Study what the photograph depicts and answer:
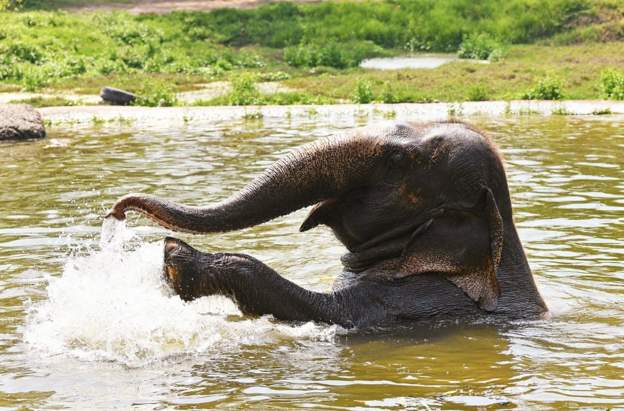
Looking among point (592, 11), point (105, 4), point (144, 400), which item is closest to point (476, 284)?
point (144, 400)

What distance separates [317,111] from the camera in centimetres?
2092

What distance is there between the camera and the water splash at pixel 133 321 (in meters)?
6.29

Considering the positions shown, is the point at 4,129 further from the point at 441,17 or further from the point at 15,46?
the point at 441,17

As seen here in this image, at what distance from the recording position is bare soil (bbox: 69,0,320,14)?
38531 millimetres

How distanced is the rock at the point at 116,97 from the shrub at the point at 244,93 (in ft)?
6.46

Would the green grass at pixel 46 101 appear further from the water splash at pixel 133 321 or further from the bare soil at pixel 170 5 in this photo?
the water splash at pixel 133 321

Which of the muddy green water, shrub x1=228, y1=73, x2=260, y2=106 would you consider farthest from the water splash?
shrub x1=228, y1=73, x2=260, y2=106

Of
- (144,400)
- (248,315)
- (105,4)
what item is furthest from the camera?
(105,4)

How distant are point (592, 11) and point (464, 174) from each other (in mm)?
29198

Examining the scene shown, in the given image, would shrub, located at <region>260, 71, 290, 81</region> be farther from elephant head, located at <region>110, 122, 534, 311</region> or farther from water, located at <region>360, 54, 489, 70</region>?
elephant head, located at <region>110, 122, 534, 311</region>

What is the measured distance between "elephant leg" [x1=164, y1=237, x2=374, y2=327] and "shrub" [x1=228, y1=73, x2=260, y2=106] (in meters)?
16.3

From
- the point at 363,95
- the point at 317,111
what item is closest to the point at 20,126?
Answer: the point at 317,111

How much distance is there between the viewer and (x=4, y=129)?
18000 millimetres

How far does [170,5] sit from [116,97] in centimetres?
1756
